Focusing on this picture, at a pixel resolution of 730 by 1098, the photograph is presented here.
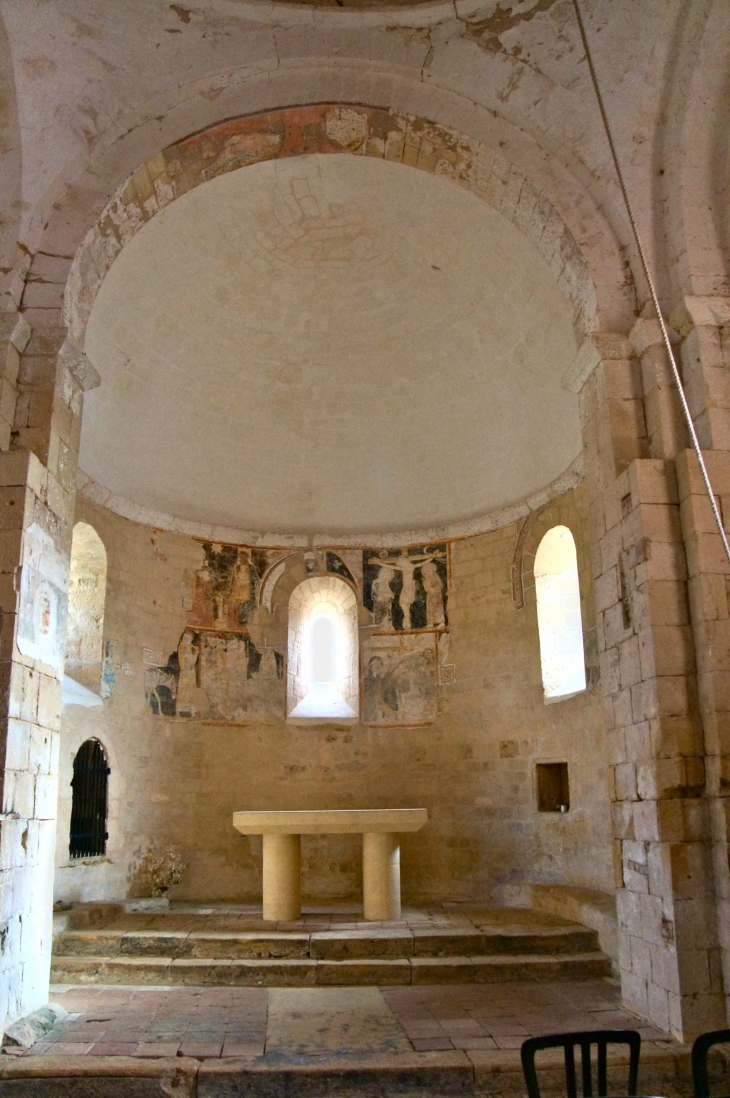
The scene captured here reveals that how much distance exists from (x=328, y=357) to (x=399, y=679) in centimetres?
497

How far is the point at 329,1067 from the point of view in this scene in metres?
5.74

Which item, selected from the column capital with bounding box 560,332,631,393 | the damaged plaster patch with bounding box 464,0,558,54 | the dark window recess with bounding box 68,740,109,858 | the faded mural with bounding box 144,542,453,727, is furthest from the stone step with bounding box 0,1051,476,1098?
the damaged plaster patch with bounding box 464,0,558,54

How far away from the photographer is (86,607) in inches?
461

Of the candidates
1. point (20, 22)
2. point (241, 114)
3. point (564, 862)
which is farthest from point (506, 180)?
point (564, 862)

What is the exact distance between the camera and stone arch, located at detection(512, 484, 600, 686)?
11.0 metres

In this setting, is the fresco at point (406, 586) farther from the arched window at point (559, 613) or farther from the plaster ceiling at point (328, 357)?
the arched window at point (559, 613)

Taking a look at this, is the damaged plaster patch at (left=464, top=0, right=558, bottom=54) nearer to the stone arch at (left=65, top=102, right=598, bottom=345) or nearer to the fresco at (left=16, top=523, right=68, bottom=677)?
the stone arch at (left=65, top=102, right=598, bottom=345)

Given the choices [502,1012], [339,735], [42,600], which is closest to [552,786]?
[339,735]

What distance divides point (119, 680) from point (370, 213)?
701 centimetres

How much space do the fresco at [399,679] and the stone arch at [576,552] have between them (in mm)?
1716

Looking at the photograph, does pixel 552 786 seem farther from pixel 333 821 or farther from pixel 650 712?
pixel 650 712

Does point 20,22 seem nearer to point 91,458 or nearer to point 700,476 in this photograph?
point 91,458

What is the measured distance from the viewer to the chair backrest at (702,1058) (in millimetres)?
3523

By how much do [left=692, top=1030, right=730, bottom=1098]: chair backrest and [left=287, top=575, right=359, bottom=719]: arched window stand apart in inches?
386
